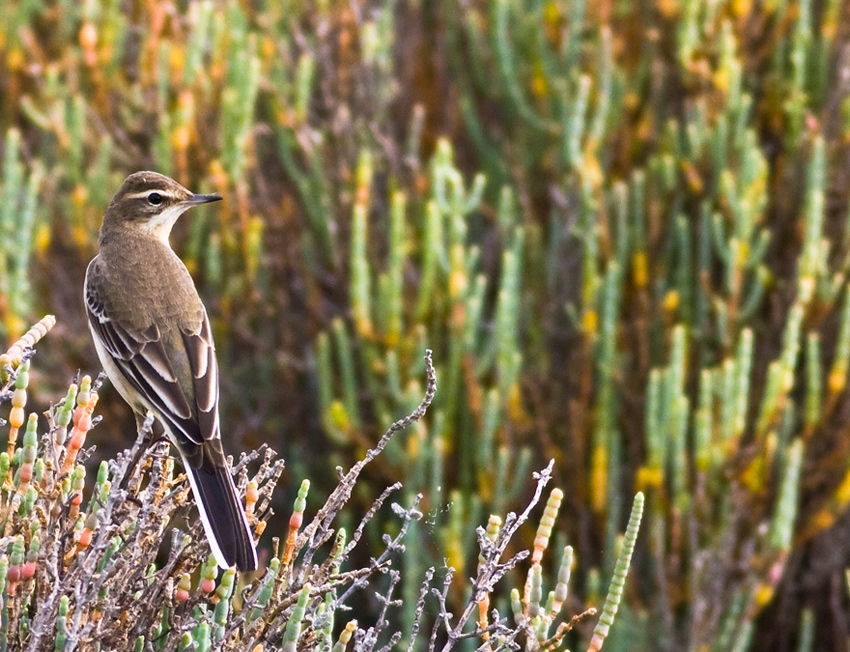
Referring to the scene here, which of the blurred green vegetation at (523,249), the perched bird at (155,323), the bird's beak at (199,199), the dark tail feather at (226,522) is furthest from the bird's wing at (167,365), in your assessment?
the blurred green vegetation at (523,249)

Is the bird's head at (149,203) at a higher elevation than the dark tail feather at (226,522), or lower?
higher

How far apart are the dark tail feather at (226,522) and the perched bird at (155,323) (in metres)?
0.19

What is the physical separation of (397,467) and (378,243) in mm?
1239

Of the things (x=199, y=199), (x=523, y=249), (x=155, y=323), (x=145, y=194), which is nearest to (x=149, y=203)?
(x=145, y=194)

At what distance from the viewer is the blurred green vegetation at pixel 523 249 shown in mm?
5078

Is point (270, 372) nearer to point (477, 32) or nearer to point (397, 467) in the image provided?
point (397, 467)

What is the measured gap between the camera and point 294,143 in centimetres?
627

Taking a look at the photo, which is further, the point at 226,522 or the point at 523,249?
the point at 523,249

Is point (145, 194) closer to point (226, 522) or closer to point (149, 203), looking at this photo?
point (149, 203)

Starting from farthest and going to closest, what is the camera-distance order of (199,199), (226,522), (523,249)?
(523,249)
(199,199)
(226,522)

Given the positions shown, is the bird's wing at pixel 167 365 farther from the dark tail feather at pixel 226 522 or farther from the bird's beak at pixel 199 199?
the dark tail feather at pixel 226 522

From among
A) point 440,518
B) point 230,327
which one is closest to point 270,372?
point 230,327

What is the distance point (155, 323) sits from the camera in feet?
12.2

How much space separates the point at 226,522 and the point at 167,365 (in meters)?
1.20
